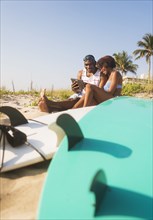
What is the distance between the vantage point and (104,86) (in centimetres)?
488

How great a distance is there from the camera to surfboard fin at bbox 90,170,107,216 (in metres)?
1.33

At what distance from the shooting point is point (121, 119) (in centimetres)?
210

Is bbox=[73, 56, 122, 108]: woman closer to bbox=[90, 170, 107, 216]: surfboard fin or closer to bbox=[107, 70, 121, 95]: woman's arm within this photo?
bbox=[107, 70, 121, 95]: woman's arm

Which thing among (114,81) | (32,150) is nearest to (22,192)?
(32,150)

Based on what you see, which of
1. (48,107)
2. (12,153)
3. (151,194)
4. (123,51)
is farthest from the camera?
(123,51)

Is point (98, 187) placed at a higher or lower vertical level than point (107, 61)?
lower

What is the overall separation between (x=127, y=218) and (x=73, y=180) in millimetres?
365

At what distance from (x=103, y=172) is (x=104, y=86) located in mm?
3549

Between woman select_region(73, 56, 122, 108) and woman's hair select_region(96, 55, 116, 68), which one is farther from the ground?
woman's hair select_region(96, 55, 116, 68)

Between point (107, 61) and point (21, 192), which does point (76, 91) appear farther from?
point (21, 192)

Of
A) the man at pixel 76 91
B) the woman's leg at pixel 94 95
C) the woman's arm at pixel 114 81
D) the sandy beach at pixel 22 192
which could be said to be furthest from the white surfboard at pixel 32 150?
the man at pixel 76 91

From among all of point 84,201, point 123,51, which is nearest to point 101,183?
point 84,201

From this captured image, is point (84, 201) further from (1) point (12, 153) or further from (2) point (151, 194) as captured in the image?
(1) point (12, 153)

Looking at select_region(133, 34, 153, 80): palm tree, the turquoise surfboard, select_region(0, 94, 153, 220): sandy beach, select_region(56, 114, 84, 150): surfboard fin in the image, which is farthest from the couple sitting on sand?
select_region(133, 34, 153, 80): palm tree
